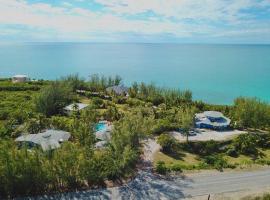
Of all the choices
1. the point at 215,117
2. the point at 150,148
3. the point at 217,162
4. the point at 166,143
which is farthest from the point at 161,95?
A: the point at 217,162

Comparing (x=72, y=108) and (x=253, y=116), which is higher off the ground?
(x=253, y=116)

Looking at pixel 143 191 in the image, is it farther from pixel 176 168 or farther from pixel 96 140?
pixel 96 140

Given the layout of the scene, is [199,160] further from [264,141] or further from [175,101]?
[175,101]

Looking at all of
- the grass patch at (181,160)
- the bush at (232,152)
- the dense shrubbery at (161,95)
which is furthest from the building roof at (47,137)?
the dense shrubbery at (161,95)

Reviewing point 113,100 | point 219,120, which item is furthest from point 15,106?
point 219,120

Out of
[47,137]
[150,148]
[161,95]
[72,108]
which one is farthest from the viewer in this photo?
[161,95]

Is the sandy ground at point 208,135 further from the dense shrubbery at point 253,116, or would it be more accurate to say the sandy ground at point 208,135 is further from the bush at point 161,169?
the bush at point 161,169

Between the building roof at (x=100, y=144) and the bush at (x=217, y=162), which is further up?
the building roof at (x=100, y=144)
